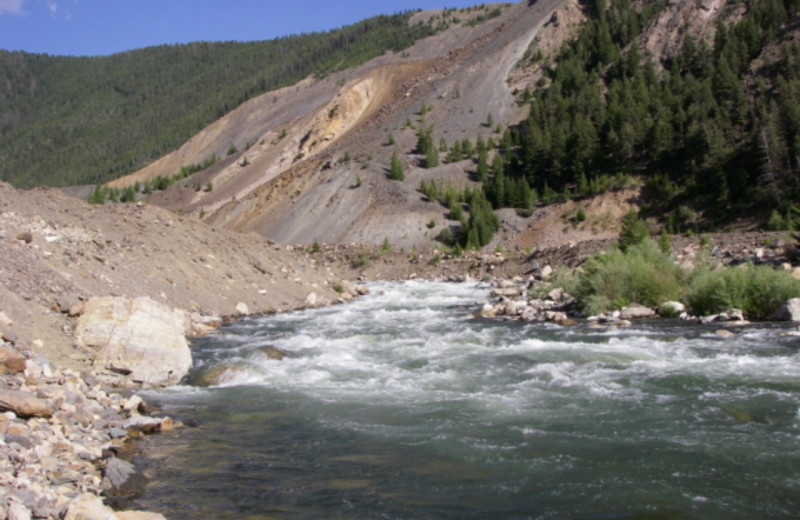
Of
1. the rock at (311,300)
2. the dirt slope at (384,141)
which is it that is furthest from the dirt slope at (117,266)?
the dirt slope at (384,141)

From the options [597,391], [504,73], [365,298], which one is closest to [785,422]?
[597,391]

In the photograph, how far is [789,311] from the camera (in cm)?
1780

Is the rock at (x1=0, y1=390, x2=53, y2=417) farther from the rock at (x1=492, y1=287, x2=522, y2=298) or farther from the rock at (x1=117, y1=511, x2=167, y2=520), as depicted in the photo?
the rock at (x1=492, y1=287, x2=522, y2=298)

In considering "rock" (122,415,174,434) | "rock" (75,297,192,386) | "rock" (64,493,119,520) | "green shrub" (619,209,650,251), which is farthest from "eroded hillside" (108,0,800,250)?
"rock" (64,493,119,520)

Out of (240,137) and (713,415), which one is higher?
(240,137)

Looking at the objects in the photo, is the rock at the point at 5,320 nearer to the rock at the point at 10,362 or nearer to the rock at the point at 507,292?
the rock at the point at 10,362

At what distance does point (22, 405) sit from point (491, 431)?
21.8ft

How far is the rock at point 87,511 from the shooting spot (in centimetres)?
560

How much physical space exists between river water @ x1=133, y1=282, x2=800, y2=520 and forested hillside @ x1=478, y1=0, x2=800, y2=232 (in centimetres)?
3793

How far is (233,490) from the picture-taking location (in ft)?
23.8

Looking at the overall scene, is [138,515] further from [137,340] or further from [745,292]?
[745,292]

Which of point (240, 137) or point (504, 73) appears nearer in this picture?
point (504, 73)

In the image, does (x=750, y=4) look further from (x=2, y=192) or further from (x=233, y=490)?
(x=233, y=490)

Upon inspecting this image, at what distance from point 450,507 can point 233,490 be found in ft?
8.55
